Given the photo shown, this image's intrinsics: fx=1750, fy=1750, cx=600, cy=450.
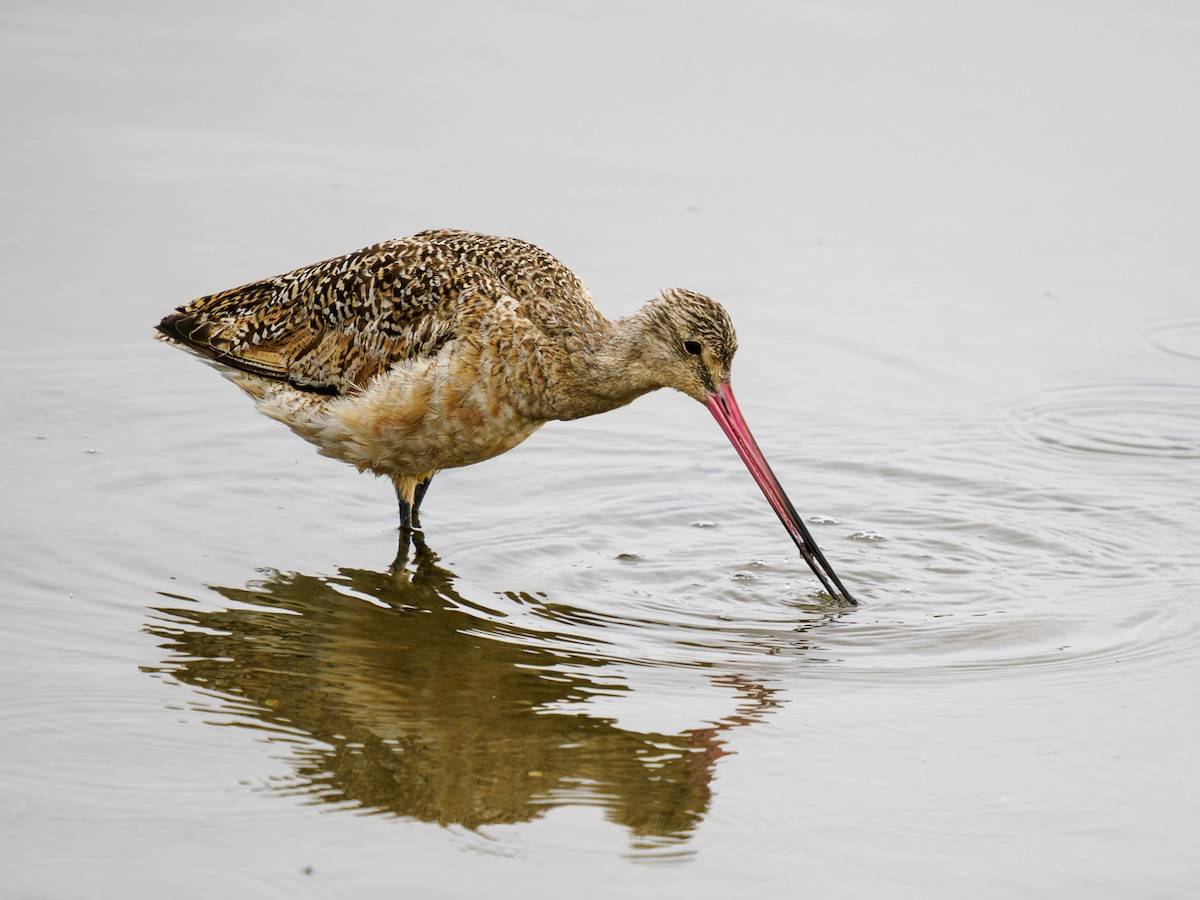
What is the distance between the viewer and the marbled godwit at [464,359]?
6.84 metres

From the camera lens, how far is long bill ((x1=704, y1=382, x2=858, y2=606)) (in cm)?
666

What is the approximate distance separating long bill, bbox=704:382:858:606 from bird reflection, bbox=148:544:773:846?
90 centimetres

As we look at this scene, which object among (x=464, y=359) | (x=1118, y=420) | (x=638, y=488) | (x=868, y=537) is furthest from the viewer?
(x=1118, y=420)

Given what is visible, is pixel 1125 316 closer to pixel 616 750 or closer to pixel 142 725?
pixel 616 750

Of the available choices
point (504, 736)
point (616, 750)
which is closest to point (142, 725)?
point (504, 736)

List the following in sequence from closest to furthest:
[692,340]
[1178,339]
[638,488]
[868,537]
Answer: [692,340] → [868,537] → [638,488] → [1178,339]

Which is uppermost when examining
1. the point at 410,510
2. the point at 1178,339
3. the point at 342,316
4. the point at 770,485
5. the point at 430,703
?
the point at 342,316

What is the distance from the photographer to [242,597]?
648 centimetres

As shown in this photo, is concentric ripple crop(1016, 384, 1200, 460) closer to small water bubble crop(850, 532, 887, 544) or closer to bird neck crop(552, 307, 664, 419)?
small water bubble crop(850, 532, 887, 544)

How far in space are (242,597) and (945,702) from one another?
8.47 feet

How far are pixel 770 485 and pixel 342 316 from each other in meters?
1.96

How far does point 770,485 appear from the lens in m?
6.78

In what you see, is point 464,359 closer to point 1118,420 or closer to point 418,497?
point 418,497

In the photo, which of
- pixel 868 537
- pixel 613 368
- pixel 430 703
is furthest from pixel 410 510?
pixel 868 537
